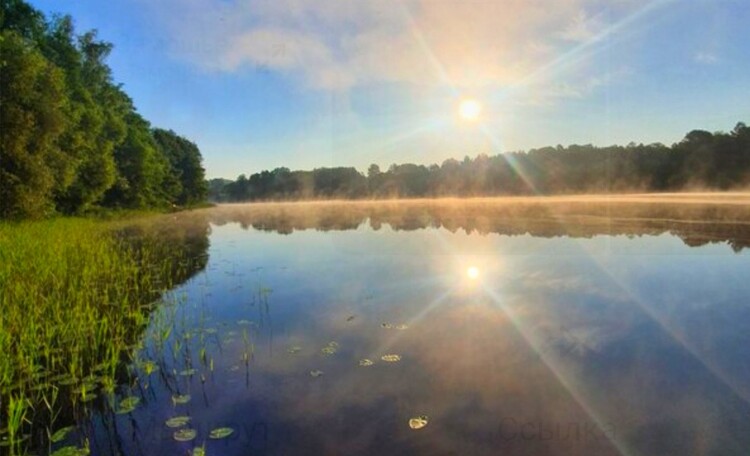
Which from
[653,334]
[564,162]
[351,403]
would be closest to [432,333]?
[351,403]

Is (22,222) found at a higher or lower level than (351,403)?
higher

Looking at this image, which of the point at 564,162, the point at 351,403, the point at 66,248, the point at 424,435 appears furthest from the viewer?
the point at 564,162

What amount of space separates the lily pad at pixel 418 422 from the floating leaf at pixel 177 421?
2.69 meters

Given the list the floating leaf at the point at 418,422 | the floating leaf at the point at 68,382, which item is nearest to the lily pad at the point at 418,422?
the floating leaf at the point at 418,422

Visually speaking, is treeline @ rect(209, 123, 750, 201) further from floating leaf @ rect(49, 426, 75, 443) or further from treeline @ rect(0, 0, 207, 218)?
floating leaf @ rect(49, 426, 75, 443)

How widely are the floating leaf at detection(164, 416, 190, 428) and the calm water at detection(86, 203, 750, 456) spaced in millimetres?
129

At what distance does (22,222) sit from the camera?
79.4 feet

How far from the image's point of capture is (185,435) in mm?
5223

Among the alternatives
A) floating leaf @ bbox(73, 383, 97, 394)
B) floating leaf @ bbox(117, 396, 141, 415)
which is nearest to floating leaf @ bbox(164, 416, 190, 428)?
floating leaf @ bbox(117, 396, 141, 415)

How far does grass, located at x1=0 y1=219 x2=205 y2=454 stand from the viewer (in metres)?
5.93

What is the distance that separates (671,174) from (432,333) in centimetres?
9516

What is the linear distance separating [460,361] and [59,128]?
2909cm

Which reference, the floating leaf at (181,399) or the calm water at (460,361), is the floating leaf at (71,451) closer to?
the calm water at (460,361)

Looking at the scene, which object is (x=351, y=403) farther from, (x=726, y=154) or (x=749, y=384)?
(x=726, y=154)
